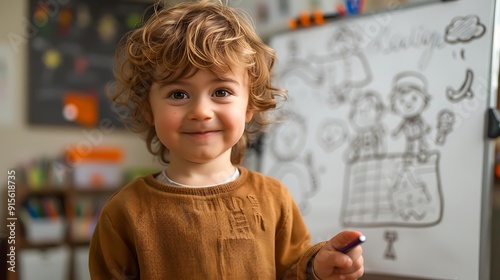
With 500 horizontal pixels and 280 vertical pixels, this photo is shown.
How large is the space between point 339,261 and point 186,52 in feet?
1.38

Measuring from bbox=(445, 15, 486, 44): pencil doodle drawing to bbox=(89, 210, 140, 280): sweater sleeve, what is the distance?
1.02 m

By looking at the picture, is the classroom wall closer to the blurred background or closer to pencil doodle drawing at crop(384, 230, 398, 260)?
the blurred background

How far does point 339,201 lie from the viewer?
5.50ft

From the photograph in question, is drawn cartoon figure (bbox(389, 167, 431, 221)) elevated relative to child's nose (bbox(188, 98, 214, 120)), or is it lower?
lower

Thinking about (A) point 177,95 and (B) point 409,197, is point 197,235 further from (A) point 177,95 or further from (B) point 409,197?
(B) point 409,197

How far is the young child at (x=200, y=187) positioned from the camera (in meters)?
0.92

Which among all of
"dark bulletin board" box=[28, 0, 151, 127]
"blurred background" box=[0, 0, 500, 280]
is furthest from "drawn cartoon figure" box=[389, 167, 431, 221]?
"dark bulletin board" box=[28, 0, 151, 127]

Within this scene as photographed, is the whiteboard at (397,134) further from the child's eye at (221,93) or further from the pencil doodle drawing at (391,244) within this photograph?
the child's eye at (221,93)

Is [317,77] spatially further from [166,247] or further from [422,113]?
[166,247]

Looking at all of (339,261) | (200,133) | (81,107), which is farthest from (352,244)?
(81,107)

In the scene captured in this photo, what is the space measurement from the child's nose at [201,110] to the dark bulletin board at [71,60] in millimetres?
2491

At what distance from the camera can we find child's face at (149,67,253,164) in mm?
922

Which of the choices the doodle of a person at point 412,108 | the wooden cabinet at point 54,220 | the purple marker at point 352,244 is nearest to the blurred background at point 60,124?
the wooden cabinet at point 54,220

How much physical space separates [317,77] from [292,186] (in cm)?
37
